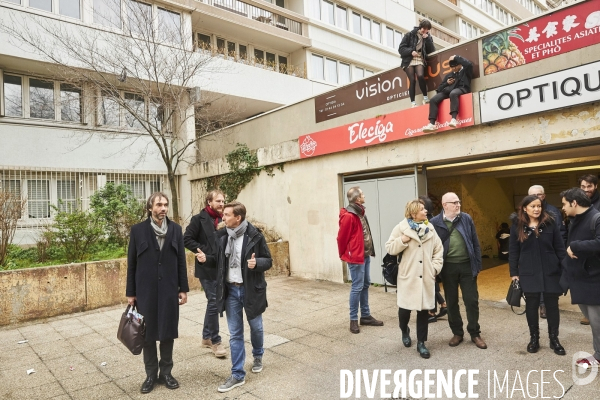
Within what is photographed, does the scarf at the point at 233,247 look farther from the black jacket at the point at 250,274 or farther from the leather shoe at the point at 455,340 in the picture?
the leather shoe at the point at 455,340

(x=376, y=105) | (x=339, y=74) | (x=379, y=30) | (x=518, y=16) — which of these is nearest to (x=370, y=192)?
(x=376, y=105)

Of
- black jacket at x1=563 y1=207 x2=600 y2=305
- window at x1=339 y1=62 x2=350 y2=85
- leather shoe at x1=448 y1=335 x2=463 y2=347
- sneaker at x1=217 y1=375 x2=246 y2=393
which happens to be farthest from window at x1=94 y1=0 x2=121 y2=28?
black jacket at x1=563 y1=207 x2=600 y2=305

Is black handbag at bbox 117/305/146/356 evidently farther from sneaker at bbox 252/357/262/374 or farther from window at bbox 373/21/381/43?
window at bbox 373/21/381/43

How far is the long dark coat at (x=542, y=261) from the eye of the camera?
4184 millimetres

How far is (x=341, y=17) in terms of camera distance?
67.3 feet

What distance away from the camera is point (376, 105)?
320 inches

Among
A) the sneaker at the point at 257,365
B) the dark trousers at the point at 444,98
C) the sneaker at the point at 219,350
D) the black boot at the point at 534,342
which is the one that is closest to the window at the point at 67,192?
the sneaker at the point at 219,350

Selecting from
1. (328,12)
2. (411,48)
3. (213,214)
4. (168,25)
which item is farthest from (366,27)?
(213,214)

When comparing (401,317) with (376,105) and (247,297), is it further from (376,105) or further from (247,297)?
(376,105)

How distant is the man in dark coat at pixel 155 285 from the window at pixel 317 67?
16.5 meters

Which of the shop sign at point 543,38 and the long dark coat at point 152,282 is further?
the shop sign at point 543,38

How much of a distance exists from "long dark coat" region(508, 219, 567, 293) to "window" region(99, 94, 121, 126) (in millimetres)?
12009

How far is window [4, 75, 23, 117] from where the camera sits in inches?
465

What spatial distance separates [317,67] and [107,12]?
31.6ft
